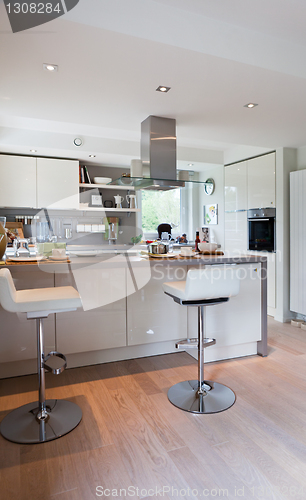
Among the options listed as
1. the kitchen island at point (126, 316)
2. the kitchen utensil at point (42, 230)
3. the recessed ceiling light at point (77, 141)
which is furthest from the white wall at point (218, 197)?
the kitchen utensil at point (42, 230)

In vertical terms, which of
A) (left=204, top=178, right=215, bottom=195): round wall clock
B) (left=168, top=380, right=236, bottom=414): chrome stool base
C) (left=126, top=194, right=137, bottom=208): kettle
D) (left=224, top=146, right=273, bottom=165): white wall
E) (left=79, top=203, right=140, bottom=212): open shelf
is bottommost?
(left=168, top=380, right=236, bottom=414): chrome stool base

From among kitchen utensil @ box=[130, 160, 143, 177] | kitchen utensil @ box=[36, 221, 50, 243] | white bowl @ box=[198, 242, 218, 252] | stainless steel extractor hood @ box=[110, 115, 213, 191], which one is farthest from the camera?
kitchen utensil @ box=[36, 221, 50, 243]

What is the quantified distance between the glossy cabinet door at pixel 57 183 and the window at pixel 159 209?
1.52 metres

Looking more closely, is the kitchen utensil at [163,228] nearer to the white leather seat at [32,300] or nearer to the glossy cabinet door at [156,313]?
the glossy cabinet door at [156,313]

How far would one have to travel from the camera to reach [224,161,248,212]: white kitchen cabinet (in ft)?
15.7

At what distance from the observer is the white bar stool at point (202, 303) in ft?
6.70

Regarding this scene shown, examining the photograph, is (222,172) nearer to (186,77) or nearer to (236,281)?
(186,77)

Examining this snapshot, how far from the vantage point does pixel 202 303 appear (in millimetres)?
2135

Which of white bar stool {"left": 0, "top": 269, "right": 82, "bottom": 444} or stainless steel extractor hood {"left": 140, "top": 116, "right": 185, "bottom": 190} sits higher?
stainless steel extractor hood {"left": 140, "top": 116, "right": 185, "bottom": 190}

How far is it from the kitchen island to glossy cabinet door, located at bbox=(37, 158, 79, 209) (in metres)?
2.36

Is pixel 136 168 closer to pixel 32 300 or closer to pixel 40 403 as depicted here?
pixel 32 300

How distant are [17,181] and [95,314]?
277cm

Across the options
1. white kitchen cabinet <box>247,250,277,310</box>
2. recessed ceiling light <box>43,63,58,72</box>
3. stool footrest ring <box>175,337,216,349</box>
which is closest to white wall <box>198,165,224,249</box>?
white kitchen cabinet <box>247,250,277,310</box>

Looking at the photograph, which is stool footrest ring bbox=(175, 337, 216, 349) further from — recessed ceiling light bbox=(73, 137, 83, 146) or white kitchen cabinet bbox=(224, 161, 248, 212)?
recessed ceiling light bbox=(73, 137, 83, 146)
